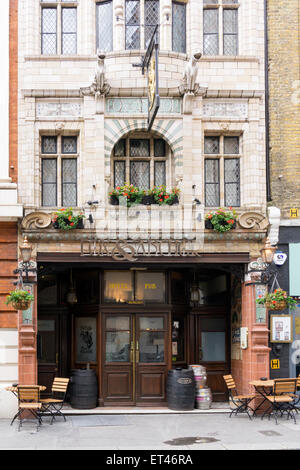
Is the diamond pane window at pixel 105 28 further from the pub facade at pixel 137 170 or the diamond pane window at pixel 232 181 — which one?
the diamond pane window at pixel 232 181

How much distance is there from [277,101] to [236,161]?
5.74 ft

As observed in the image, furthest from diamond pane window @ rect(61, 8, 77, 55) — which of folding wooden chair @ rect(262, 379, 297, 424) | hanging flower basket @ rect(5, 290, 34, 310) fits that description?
folding wooden chair @ rect(262, 379, 297, 424)

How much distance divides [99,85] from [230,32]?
3663 mm

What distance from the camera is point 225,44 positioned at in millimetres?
17844

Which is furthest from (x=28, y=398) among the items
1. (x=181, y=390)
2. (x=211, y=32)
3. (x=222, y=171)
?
(x=211, y=32)

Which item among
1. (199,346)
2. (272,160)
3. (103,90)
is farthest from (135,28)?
(199,346)

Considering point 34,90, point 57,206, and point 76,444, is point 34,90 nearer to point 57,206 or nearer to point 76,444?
point 57,206

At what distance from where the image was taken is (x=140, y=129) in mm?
17156

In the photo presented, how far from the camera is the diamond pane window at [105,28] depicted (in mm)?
17547

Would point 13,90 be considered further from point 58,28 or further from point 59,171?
point 59,171

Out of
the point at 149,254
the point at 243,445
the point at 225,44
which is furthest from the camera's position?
the point at 225,44

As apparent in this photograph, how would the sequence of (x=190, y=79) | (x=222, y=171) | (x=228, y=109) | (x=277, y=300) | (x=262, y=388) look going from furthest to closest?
(x=222, y=171), (x=228, y=109), (x=190, y=79), (x=262, y=388), (x=277, y=300)

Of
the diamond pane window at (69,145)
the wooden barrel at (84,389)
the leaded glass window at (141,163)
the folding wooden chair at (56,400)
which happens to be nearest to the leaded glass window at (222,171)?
the leaded glass window at (141,163)

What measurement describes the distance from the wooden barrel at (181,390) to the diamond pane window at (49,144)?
6030 mm
